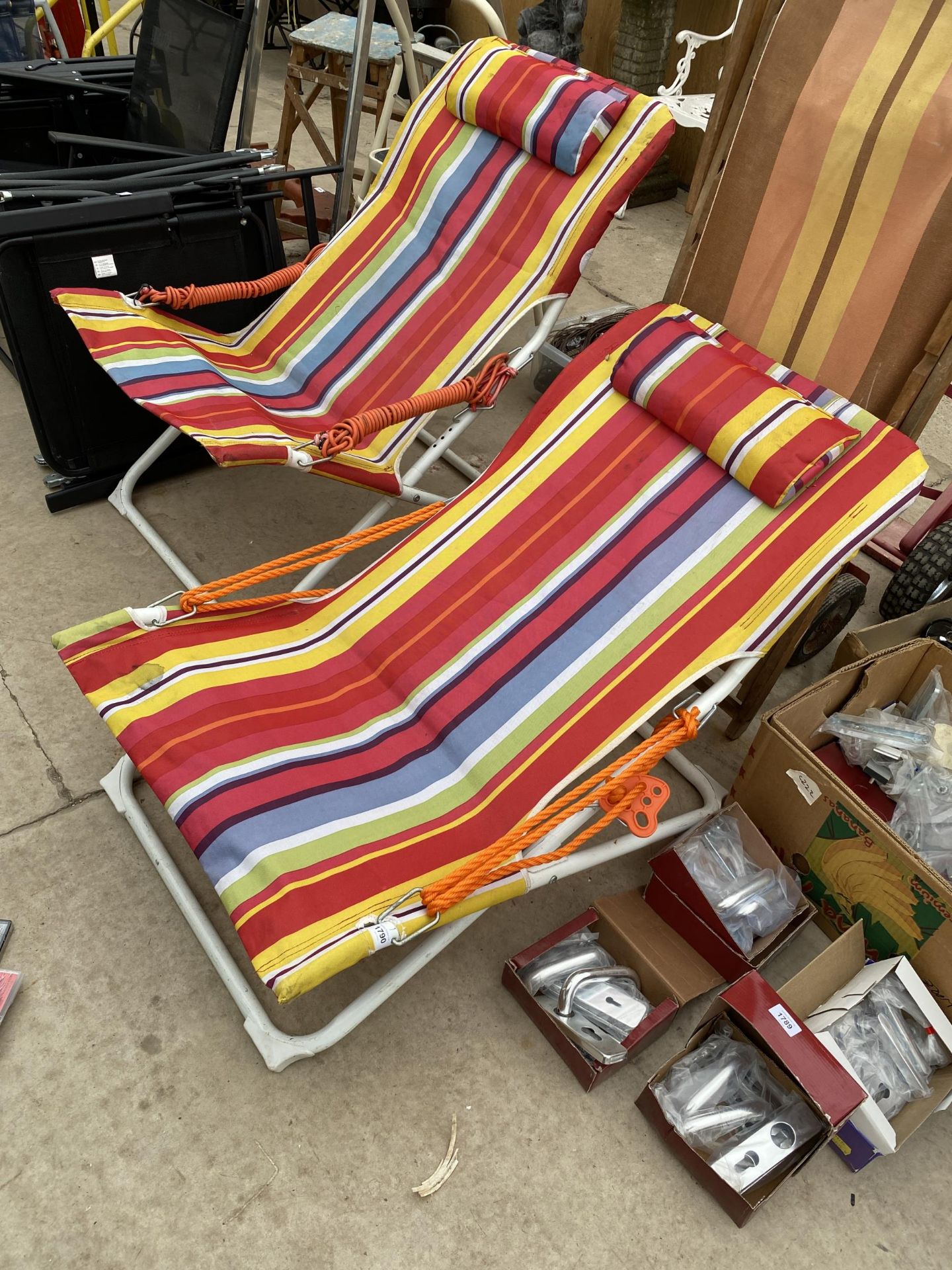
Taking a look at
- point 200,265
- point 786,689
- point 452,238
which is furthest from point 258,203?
point 786,689

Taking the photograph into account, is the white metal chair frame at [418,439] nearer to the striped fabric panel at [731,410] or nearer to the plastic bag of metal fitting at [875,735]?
the striped fabric panel at [731,410]

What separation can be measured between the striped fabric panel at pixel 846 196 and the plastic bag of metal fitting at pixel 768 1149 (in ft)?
4.60

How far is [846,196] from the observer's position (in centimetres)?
182

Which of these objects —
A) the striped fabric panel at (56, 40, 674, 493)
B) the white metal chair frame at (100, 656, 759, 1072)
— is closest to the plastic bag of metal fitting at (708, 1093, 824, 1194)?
the white metal chair frame at (100, 656, 759, 1072)

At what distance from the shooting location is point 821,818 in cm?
188

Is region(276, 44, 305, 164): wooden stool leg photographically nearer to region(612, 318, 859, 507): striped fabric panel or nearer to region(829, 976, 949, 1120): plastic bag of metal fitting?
region(612, 318, 859, 507): striped fabric panel

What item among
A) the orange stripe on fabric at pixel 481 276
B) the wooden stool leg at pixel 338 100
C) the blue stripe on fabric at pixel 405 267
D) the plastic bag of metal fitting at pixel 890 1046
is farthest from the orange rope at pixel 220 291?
the plastic bag of metal fitting at pixel 890 1046

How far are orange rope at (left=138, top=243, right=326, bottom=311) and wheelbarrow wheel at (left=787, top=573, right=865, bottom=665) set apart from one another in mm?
1804

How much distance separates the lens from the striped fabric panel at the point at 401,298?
88.1 inches

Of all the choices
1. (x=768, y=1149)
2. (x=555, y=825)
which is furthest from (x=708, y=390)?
(x=768, y=1149)

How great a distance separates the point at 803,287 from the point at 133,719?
1.62 m

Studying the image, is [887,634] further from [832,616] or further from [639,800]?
[639,800]

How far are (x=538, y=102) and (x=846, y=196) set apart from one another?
1.02 m

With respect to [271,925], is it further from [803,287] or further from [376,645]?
[803,287]
